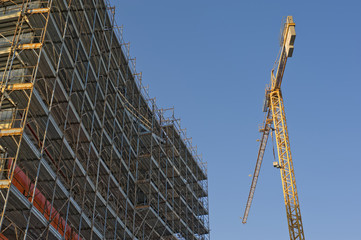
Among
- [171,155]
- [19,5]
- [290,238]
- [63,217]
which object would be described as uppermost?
[171,155]

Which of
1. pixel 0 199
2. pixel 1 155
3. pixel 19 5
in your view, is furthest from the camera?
pixel 19 5

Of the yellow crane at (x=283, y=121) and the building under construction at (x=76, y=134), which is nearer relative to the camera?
the building under construction at (x=76, y=134)

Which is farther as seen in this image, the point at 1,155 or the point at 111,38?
the point at 111,38

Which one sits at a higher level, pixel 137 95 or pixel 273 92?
pixel 273 92

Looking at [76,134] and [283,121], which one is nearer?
[76,134]

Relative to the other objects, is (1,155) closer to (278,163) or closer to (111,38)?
(111,38)

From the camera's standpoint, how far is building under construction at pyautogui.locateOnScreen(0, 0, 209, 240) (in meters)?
22.6

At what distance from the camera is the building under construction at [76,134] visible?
74.3 feet

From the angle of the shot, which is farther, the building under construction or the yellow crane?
the yellow crane

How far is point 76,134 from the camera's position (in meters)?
29.4

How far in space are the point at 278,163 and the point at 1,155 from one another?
3573 centimetres

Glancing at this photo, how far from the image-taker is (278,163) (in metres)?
52.2

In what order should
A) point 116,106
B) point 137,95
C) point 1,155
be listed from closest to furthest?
point 1,155
point 116,106
point 137,95

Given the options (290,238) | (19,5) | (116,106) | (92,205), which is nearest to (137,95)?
(116,106)
